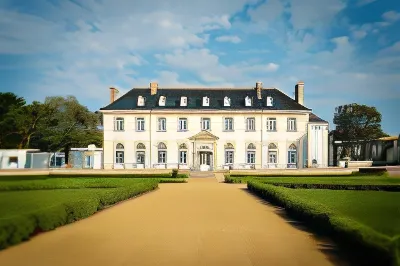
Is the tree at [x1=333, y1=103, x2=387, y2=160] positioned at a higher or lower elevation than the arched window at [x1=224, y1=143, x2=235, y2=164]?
higher

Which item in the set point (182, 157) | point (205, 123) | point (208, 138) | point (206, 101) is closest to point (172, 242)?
point (208, 138)

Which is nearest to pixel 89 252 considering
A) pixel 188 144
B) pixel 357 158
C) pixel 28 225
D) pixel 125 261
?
pixel 125 261

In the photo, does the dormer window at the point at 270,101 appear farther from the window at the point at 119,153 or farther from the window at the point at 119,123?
the window at the point at 119,153

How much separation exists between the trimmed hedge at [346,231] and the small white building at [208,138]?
27595mm

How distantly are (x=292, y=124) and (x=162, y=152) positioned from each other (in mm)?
14840

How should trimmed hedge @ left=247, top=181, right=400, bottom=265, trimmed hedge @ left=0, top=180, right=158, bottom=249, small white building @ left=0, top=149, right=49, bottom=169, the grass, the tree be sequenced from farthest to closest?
the tree → small white building @ left=0, top=149, right=49, bottom=169 → the grass → trimmed hedge @ left=0, top=180, right=158, bottom=249 → trimmed hedge @ left=247, top=181, right=400, bottom=265

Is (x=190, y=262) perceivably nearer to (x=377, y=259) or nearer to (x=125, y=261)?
(x=125, y=261)

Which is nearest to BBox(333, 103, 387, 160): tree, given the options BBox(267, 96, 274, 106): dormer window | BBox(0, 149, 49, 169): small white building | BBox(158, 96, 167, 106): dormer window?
BBox(267, 96, 274, 106): dormer window

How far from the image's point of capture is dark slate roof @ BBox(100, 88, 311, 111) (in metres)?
41.6

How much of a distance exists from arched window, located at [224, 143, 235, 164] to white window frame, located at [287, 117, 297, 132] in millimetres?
6681

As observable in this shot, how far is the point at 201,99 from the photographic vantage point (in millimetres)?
42688

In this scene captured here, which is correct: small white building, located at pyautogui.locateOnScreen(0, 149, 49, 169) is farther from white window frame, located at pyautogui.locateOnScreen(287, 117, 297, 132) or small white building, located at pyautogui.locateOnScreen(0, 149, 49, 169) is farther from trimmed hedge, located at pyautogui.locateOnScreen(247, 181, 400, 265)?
trimmed hedge, located at pyautogui.locateOnScreen(247, 181, 400, 265)

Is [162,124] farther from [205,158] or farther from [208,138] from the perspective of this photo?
[205,158]

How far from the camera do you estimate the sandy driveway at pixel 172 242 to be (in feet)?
22.2
